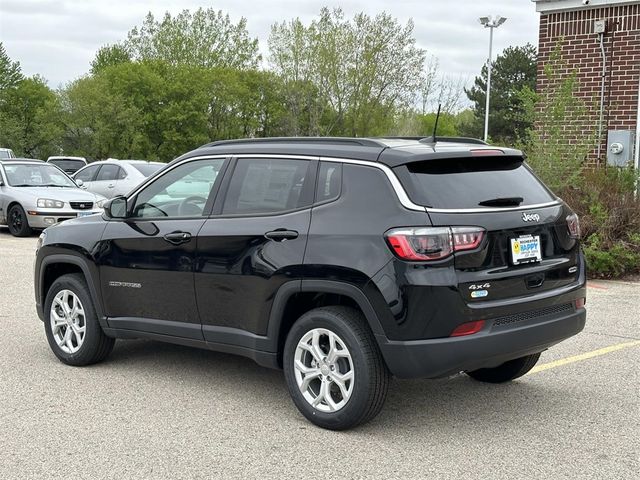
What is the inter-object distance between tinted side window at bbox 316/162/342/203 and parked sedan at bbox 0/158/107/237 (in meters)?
11.6

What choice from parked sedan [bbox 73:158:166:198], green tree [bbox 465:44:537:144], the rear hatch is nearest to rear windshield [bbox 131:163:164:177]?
parked sedan [bbox 73:158:166:198]

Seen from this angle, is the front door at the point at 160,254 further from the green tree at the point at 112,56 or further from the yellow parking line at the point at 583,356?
the green tree at the point at 112,56

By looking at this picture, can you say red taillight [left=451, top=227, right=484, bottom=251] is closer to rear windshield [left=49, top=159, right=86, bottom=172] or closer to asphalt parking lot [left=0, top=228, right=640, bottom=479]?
asphalt parking lot [left=0, top=228, right=640, bottom=479]

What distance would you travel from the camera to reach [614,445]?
467 cm

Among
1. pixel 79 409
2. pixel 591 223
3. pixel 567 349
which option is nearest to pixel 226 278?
pixel 79 409

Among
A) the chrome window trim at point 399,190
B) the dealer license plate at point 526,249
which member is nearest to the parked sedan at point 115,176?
the chrome window trim at point 399,190

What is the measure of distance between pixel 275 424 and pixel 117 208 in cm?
212

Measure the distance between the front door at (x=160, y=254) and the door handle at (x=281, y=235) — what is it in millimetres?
675

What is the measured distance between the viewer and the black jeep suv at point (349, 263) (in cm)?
453

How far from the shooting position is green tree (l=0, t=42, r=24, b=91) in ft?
261

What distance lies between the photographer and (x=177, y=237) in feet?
18.5

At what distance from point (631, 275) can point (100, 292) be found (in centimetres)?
760

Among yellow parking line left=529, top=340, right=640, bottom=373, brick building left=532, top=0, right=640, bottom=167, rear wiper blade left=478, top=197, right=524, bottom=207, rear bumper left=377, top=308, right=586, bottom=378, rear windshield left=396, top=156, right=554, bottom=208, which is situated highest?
brick building left=532, top=0, right=640, bottom=167

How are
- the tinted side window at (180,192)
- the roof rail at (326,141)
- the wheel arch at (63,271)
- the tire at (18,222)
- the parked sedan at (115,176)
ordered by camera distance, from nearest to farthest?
the roof rail at (326,141) < the tinted side window at (180,192) < the wheel arch at (63,271) < the tire at (18,222) < the parked sedan at (115,176)
